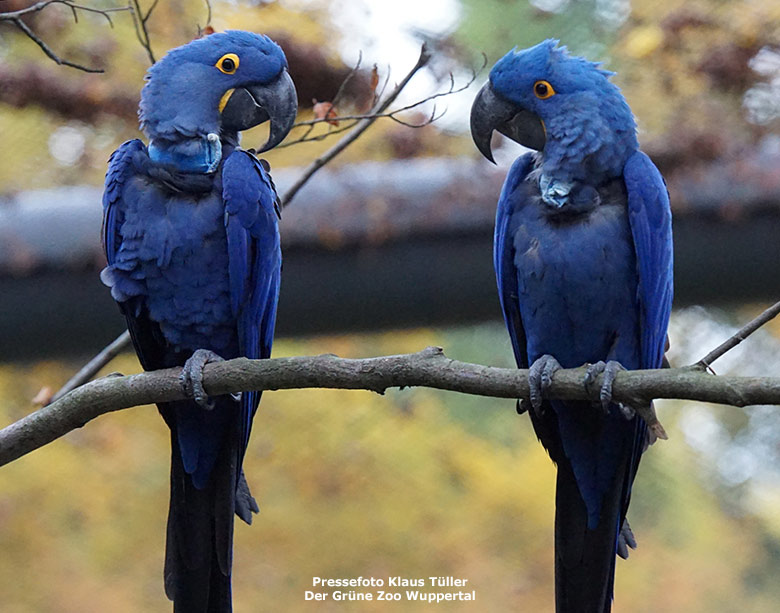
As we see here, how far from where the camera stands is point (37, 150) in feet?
14.6

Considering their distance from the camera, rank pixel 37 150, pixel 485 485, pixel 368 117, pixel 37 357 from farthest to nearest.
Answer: pixel 485 485, pixel 37 150, pixel 37 357, pixel 368 117

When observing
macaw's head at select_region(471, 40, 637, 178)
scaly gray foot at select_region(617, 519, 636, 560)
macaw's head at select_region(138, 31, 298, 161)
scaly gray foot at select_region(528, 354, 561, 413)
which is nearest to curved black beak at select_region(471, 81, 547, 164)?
macaw's head at select_region(471, 40, 637, 178)

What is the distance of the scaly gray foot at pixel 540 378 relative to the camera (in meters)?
2.02

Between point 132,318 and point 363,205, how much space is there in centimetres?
126

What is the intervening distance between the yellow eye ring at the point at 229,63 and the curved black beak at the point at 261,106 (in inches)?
2.2

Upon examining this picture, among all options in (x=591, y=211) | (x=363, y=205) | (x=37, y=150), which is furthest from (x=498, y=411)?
(x=591, y=211)

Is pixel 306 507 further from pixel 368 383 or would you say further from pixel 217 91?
pixel 368 383

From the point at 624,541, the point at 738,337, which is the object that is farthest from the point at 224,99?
the point at 624,541

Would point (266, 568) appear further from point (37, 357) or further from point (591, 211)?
point (591, 211)

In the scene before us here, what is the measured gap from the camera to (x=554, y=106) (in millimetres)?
2498

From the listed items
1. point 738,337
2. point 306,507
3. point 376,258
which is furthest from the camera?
point 306,507

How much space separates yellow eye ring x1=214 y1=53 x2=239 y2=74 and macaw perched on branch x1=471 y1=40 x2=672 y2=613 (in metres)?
0.70

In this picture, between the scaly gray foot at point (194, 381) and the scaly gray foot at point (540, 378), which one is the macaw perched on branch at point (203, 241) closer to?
the scaly gray foot at point (194, 381)

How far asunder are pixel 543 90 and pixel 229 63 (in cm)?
85
